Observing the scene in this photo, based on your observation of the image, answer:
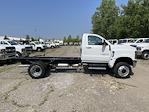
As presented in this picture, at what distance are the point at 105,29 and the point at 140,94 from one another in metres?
66.4

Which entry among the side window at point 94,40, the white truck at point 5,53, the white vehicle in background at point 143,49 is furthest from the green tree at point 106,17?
the side window at point 94,40

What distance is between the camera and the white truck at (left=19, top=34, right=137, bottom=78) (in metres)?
14.6

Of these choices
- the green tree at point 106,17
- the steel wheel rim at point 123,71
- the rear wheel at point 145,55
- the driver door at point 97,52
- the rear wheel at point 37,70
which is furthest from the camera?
the green tree at point 106,17

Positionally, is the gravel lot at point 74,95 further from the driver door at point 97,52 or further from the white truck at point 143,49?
the white truck at point 143,49

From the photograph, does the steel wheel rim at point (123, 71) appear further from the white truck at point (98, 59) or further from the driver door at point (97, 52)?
the driver door at point (97, 52)

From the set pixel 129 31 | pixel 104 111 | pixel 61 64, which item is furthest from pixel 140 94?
pixel 129 31

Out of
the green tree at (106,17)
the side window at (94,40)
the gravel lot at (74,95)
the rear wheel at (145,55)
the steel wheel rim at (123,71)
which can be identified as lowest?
the gravel lot at (74,95)

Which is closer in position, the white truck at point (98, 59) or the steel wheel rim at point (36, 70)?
the steel wheel rim at point (36, 70)

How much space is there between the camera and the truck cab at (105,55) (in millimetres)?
14698

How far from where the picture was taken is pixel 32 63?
48.6 ft

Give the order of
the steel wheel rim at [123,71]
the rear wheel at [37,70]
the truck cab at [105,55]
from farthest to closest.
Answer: the truck cab at [105,55] < the steel wheel rim at [123,71] < the rear wheel at [37,70]

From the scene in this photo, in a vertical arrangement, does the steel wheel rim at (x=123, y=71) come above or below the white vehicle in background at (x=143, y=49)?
below

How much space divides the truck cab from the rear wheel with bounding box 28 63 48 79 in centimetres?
213

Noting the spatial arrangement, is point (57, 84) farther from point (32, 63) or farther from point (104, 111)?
point (104, 111)
